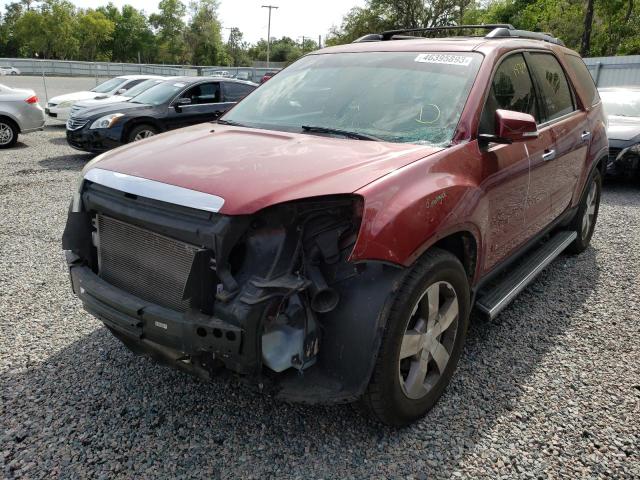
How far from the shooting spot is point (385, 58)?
137 inches

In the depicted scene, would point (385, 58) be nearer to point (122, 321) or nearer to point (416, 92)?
point (416, 92)

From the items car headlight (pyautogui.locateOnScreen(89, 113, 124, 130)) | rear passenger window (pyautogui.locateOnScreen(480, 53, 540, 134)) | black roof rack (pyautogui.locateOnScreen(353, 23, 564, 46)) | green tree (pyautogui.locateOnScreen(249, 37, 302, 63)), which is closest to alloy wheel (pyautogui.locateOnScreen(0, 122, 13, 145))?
car headlight (pyautogui.locateOnScreen(89, 113, 124, 130))

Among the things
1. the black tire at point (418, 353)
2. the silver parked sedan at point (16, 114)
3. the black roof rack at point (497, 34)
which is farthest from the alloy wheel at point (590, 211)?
the silver parked sedan at point (16, 114)

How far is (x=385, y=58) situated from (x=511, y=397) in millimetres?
2196

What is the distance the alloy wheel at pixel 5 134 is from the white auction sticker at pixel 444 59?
1110cm

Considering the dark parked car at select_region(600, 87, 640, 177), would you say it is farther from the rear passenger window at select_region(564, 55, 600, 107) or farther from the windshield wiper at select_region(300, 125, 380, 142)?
the windshield wiper at select_region(300, 125, 380, 142)

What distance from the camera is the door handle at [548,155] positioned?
3594mm

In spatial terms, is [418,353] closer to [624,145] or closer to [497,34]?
[497,34]

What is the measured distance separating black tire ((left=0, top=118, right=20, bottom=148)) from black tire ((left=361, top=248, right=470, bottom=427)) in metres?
11.9

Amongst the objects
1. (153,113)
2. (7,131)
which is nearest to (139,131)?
(153,113)

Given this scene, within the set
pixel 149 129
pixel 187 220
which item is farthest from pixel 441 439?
pixel 149 129

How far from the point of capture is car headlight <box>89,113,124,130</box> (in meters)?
9.82

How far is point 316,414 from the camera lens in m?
2.72

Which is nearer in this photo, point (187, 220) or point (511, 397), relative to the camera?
point (187, 220)
